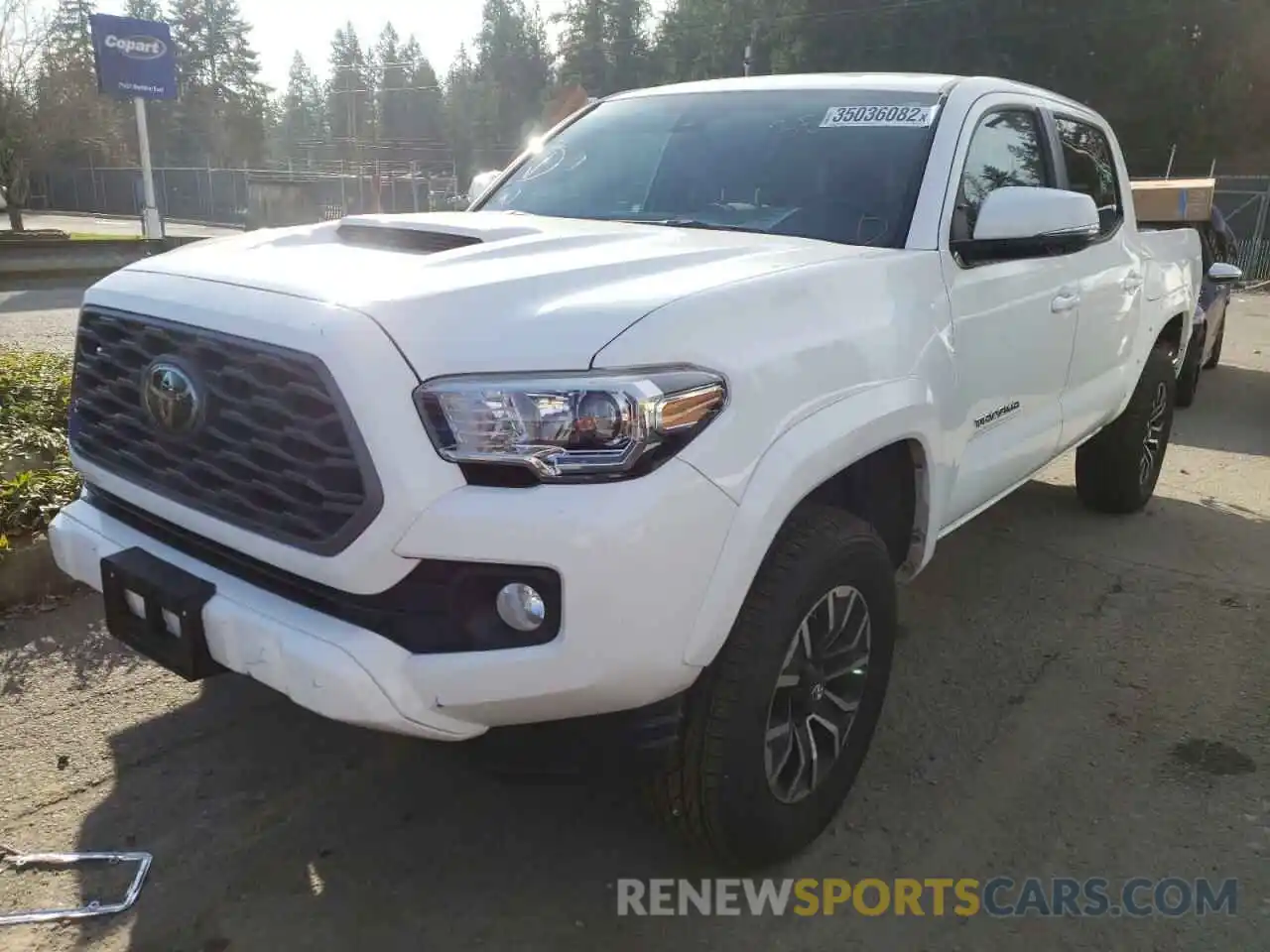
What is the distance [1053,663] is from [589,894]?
2.08 metres

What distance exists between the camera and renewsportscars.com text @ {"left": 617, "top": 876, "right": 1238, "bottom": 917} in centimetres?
248

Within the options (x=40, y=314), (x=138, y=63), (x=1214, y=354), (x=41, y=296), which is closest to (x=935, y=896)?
(x=1214, y=354)

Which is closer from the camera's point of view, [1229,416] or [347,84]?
[1229,416]

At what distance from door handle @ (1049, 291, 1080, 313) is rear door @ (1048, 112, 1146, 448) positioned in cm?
8

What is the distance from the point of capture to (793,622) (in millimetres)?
2273

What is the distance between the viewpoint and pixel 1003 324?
3262 mm

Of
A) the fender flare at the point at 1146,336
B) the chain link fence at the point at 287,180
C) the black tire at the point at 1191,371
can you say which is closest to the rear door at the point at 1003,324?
the fender flare at the point at 1146,336

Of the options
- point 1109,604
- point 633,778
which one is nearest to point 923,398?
point 633,778

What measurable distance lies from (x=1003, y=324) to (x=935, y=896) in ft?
5.57

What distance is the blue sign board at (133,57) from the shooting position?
16.3 meters

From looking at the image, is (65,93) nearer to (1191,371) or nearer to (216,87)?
(1191,371)

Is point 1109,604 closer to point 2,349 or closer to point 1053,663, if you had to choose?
point 1053,663

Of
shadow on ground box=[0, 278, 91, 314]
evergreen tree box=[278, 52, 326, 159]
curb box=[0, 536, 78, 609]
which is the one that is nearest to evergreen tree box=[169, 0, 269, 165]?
evergreen tree box=[278, 52, 326, 159]

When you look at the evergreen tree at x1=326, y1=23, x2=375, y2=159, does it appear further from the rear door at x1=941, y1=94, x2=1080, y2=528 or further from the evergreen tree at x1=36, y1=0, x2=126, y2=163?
the rear door at x1=941, y1=94, x2=1080, y2=528
